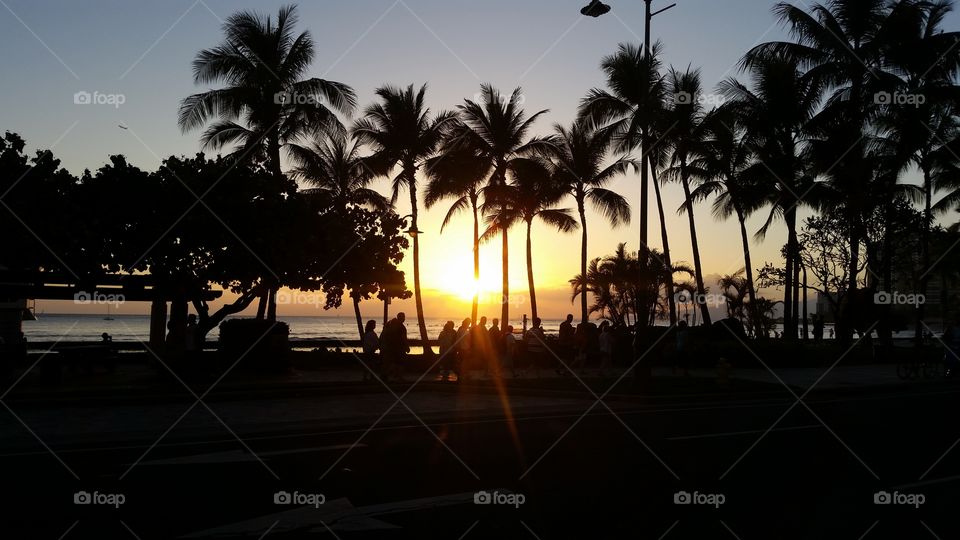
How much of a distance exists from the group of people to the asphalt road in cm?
664

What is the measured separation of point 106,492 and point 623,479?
549 centimetres

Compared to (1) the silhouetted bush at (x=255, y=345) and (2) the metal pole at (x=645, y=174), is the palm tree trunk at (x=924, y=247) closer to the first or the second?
(2) the metal pole at (x=645, y=174)

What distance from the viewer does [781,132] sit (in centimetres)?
3981

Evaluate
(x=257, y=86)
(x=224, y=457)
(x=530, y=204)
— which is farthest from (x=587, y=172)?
(x=224, y=457)

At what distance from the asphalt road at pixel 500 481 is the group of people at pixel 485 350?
664 centimetres

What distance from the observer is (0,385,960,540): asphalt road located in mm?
6969

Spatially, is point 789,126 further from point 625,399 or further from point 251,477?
point 251,477

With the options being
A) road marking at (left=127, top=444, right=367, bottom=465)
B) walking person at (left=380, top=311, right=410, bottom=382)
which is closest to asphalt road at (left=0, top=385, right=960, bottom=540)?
road marking at (left=127, top=444, right=367, bottom=465)

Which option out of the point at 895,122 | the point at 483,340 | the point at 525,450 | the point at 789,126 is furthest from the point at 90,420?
the point at 895,122

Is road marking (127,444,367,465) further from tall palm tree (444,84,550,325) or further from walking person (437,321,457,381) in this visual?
tall palm tree (444,84,550,325)

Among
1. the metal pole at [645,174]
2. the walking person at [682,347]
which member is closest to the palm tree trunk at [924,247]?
the walking person at [682,347]

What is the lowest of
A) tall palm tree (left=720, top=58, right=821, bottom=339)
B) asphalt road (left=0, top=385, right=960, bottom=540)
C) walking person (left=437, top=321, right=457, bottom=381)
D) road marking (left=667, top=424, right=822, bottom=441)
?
asphalt road (left=0, top=385, right=960, bottom=540)

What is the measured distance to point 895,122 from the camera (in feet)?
126

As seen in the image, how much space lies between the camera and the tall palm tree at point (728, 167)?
41.1 m
